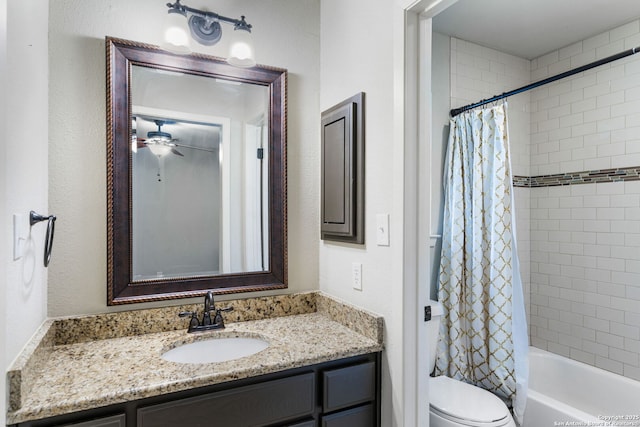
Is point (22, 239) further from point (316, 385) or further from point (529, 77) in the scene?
point (529, 77)

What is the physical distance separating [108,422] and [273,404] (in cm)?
49

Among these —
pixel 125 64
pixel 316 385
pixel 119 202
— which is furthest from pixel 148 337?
pixel 125 64

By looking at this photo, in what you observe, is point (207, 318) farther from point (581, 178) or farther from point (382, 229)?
point (581, 178)

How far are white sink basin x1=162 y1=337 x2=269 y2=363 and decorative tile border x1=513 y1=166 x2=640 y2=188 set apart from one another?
2.41 metres

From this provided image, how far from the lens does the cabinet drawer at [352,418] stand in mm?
→ 1316

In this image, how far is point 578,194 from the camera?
263 centimetres

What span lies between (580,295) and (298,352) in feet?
7.72

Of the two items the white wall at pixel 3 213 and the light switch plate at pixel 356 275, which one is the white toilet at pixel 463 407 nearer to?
the light switch plate at pixel 356 275

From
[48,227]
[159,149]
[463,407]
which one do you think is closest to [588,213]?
[463,407]

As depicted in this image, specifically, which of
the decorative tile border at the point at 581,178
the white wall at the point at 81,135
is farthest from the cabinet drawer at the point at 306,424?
the decorative tile border at the point at 581,178

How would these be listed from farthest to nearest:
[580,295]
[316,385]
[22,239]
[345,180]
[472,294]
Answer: [580,295] < [472,294] < [345,180] < [316,385] < [22,239]

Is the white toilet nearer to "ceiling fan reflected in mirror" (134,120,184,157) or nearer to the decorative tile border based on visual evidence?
"ceiling fan reflected in mirror" (134,120,184,157)

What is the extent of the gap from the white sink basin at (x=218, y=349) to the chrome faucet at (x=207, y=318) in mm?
66

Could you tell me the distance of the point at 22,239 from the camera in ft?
3.38
